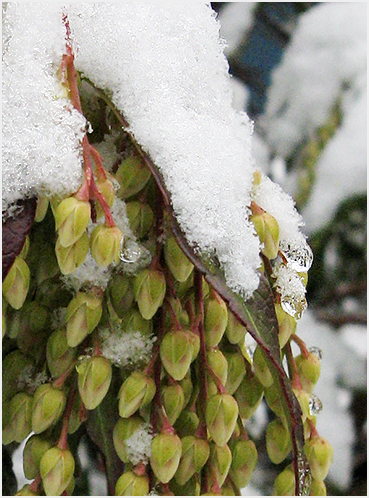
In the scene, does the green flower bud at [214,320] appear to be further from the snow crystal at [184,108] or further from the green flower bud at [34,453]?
the green flower bud at [34,453]

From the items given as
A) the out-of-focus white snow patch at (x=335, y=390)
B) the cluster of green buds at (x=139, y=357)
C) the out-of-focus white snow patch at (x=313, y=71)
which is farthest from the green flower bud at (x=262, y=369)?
the out-of-focus white snow patch at (x=313, y=71)

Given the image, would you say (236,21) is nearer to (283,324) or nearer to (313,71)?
(313,71)

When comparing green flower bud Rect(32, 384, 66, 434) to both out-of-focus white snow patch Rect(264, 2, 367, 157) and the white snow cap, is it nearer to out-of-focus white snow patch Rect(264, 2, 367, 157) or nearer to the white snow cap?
the white snow cap

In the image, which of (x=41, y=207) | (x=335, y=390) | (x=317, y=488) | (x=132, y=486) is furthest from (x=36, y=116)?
(x=335, y=390)

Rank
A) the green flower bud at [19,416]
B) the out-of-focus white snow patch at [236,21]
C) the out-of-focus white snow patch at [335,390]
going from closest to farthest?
the green flower bud at [19,416] < the out-of-focus white snow patch at [335,390] < the out-of-focus white snow patch at [236,21]

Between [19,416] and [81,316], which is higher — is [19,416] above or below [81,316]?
below
